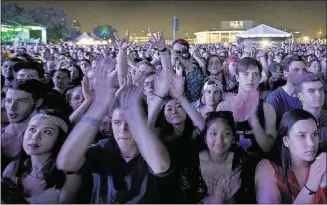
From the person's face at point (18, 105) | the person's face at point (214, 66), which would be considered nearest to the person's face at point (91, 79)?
the person's face at point (18, 105)

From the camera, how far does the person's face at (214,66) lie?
4762mm

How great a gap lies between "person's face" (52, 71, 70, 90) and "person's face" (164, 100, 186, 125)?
5.70 ft

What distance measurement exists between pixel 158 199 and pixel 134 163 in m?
0.28

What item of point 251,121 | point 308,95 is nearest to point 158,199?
point 251,121

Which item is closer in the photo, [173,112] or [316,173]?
[316,173]

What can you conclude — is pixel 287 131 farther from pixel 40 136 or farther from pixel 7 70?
pixel 7 70

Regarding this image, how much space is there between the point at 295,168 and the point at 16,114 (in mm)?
1866

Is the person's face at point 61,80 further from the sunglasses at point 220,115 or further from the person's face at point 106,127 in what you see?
the sunglasses at point 220,115

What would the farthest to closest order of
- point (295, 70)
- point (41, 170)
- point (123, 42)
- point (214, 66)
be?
1. point (214, 66)
2. point (295, 70)
3. point (123, 42)
4. point (41, 170)

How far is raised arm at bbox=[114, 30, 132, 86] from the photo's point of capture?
293 cm

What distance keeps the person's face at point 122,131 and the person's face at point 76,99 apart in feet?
1.95

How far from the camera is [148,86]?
10.1 ft

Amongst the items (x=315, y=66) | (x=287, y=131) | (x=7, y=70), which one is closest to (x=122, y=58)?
(x=287, y=131)

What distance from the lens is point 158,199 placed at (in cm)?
269
